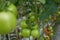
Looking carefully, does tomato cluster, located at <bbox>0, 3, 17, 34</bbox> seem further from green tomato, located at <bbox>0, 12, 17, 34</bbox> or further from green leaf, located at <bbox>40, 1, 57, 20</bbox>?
green leaf, located at <bbox>40, 1, 57, 20</bbox>

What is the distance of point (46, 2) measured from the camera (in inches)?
20.1

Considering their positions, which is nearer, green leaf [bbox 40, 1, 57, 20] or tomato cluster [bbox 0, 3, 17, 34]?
tomato cluster [bbox 0, 3, 17, 34]

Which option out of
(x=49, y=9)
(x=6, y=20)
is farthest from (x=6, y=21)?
(x=49, y=9)

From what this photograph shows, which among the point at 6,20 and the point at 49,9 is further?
the point at 49,9

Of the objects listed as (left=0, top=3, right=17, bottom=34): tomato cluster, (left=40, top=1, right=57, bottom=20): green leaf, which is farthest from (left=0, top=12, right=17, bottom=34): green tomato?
(left=40, top=1, right=57, bottom=20): green leaf

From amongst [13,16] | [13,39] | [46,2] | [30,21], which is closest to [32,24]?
[30,21]

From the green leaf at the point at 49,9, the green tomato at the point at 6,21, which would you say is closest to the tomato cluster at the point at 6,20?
the green tomato at the point at 6,21

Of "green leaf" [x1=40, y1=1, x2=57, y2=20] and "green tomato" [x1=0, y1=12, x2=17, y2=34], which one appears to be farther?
Answer: "green leaf" [x1=40, y1=1, x2=57, y2=20]

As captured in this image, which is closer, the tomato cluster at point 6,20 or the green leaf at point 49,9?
the tomato cluster at point 6,20

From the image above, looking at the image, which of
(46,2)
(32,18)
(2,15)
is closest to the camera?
(2,15)

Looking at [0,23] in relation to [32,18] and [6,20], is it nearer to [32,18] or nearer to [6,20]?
[6,20]

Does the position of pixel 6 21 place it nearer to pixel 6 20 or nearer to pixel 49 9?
pixel 6 20

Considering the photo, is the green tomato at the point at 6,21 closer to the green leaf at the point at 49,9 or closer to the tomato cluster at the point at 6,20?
the tomato cluster at the point at 6,20

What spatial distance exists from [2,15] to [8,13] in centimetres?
1
